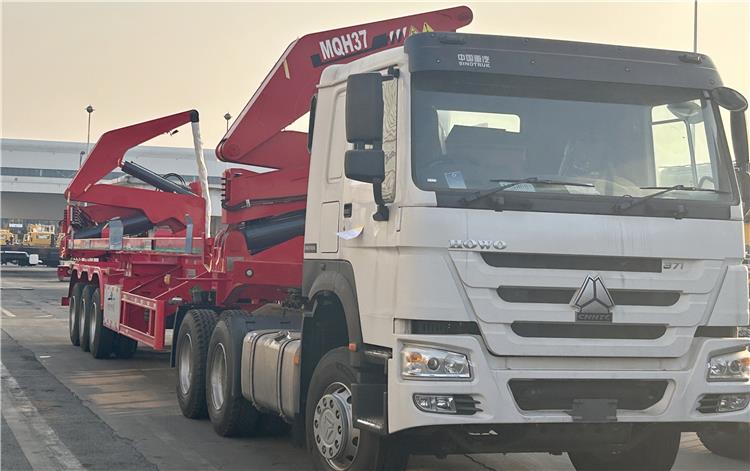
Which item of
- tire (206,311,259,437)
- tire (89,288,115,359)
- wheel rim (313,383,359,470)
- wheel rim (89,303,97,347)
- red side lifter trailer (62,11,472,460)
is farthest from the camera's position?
wheel rim (89,303,97,347)

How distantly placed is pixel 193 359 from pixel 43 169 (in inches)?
2862

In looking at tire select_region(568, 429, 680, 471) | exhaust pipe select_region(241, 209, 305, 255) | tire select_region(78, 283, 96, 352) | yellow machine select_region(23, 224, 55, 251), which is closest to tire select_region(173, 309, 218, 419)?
exhaust pipe select_region(241, 209, 305, 255)

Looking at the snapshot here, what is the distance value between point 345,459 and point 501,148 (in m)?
2.28

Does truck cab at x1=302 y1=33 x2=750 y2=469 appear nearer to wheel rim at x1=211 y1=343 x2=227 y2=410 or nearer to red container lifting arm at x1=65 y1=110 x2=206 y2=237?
wheel rim at x1=211 y1=343 x2=227 y2=410

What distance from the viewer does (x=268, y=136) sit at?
1049cm

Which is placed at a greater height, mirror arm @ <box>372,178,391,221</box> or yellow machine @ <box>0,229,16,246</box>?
yellow machine @ <box>0,229,16,246</box>

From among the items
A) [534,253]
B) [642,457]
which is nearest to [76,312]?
[642,457]

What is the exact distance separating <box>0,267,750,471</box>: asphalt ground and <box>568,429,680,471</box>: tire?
2.02ft

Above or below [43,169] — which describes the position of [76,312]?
below

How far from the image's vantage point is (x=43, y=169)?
3091 inches

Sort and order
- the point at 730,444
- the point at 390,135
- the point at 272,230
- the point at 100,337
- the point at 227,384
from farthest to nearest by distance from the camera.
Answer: the point at 100,337, the point at 272,230, the point at 227,384, the point at 730,444, the point at 390,135

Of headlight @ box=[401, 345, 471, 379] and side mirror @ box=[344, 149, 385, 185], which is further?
side mirror @ box=[344, 149, 385, 185]

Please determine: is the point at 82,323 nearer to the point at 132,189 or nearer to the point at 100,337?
the point at 100,337

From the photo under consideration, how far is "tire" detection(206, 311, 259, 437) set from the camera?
359 inches
